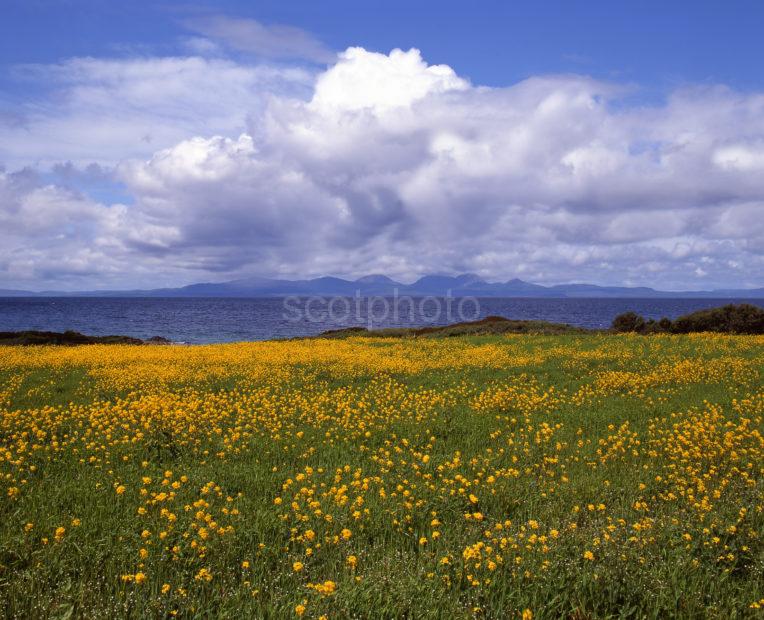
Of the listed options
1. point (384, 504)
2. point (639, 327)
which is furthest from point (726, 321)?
point (384, 504)

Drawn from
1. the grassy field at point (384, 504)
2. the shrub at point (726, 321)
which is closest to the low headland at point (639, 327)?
the shrub at point (726, 321)

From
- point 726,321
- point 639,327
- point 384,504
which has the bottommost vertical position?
point 384,504

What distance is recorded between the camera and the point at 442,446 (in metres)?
9.77

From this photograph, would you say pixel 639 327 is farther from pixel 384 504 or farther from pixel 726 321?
pixel 384 504

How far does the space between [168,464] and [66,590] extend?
4001 mm

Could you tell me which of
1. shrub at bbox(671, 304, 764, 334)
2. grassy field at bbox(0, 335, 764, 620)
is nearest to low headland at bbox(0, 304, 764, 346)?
shrub at bbox(671, 304, 764, 334)

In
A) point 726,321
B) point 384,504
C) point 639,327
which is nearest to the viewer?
point 384,504

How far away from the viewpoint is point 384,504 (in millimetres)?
6758

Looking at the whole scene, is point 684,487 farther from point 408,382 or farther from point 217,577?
point 408,382

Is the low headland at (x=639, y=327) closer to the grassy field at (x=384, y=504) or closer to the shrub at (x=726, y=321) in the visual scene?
the shrub at (x=726, y=321)

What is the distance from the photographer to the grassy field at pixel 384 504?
4.72m

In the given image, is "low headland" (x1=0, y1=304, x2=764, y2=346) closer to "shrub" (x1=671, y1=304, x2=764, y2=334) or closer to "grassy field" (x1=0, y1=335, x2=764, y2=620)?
"shrub" (x1=671, y1=304, x2=764, y2=334)

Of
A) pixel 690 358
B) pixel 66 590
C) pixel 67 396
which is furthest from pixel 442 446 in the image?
pixel 690 358

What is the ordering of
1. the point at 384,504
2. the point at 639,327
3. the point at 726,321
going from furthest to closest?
1. the point at 639,327
2. the point at 726,321
3. the point at 384,504
